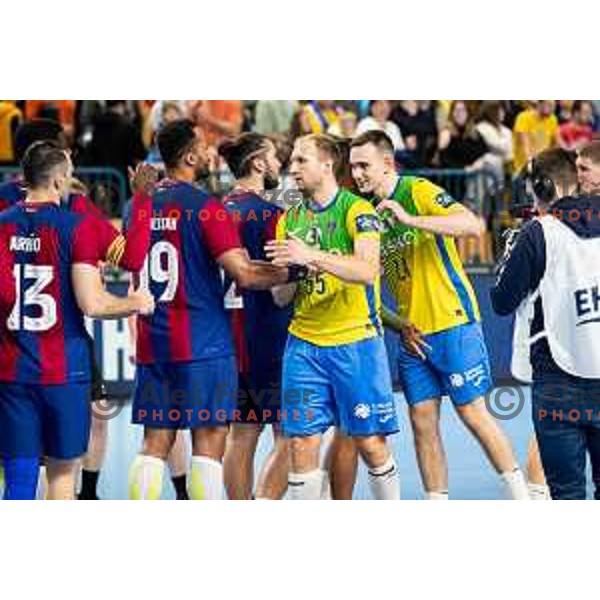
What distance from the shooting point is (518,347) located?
13609 millimetres

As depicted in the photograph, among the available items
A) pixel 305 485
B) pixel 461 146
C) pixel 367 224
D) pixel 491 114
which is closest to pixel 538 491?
pixel 305 485

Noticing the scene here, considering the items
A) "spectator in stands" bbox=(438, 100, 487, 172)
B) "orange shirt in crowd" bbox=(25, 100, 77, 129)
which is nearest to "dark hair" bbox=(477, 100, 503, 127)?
"spectator in stands" bbox=(438, 100, 487, 172)

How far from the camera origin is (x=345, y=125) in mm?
18844

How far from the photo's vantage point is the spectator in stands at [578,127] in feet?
62.8

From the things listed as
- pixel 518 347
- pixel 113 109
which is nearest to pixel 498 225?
pixel 113 109

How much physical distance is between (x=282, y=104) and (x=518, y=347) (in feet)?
18.6

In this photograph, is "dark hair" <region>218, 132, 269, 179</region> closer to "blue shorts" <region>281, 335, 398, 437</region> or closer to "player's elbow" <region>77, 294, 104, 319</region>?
"blue shorts" <region>281, 335, 398, 437</region>

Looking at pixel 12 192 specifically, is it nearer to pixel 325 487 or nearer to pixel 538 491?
pixel 325 487

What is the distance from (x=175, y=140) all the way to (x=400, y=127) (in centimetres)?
707

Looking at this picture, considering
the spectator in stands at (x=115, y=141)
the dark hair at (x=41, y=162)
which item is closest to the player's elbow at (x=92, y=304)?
the dark hair at (x=41, y=162)

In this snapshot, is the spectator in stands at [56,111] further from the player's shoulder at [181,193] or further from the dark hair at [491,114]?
the player's shoulder at [181,193]

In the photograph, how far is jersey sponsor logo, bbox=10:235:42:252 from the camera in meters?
12.0
